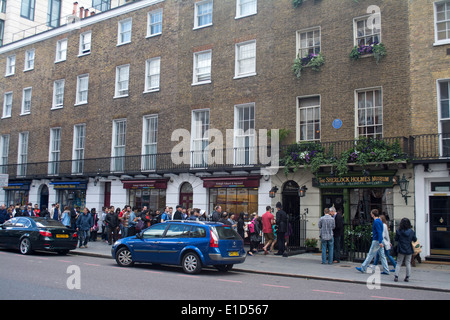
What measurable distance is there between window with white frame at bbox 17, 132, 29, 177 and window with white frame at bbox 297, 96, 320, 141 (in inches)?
838

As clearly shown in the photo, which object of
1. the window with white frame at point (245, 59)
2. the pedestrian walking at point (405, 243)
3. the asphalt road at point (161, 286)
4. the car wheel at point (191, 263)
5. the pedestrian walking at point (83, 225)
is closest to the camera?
the asphalt road at point (161, 286)

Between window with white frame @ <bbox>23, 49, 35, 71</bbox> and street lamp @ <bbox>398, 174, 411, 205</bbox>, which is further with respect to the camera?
window with white frame @ <bbox>23, 49, 35, 71</bbox>

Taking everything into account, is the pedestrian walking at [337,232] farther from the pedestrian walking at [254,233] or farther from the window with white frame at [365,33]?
the window with white frame at [365,33]

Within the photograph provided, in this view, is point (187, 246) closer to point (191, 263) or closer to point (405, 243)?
point (191, 263)

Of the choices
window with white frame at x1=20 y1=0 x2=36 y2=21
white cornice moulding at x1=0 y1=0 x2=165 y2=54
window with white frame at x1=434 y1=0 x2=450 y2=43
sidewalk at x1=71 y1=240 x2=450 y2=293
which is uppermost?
window with white frame at x1=20 y1=0 x2=36 y2=21

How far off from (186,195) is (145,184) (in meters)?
2.65

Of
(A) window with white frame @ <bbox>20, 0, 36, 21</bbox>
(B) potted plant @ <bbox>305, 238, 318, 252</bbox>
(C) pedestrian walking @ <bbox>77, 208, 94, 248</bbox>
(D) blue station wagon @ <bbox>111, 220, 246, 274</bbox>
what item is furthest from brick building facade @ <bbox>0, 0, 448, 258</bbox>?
(A) window with white frame @ <bbox>20, 0, 36, 21</bbox>

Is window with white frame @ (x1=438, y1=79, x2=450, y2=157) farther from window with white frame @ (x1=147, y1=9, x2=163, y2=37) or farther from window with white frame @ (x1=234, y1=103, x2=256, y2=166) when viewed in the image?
window with white frame @ (x1=147, y1=9, x2=163, y2=37)

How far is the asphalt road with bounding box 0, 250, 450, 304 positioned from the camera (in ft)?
29.0

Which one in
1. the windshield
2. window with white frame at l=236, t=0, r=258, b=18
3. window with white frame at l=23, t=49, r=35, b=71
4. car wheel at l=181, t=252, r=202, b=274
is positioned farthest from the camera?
window with white frame at l=23, t=49, r=35, b=71

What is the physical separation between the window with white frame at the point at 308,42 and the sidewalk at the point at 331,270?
916cm

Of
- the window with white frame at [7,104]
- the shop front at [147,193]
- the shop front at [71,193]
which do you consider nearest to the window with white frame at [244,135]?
the shop front at [147,193]

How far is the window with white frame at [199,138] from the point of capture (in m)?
23.0

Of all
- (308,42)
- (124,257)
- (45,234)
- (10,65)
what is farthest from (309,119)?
(10,65)
